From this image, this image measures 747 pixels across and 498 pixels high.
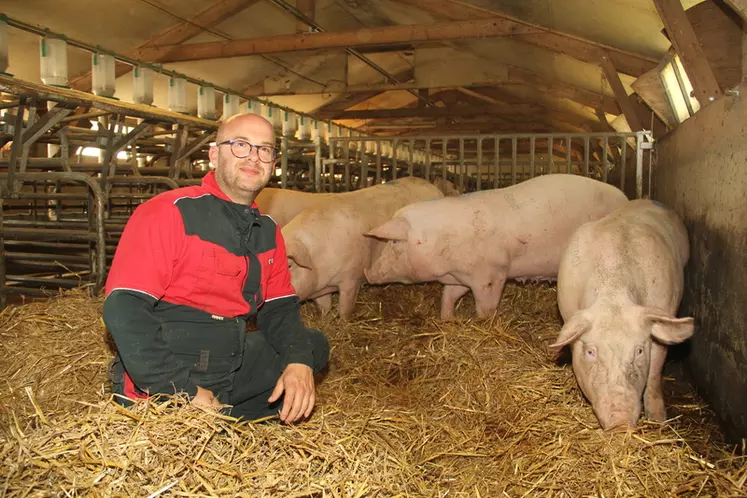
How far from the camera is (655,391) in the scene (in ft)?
13.3

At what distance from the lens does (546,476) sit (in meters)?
2.97

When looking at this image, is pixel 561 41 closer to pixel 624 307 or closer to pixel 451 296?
pixel 451 296

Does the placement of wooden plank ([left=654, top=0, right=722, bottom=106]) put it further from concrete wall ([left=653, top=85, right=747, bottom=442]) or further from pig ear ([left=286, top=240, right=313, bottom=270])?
pig ear ([left=286, top=240, right=313, bottom=270])

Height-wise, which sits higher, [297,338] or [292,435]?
[297,338]

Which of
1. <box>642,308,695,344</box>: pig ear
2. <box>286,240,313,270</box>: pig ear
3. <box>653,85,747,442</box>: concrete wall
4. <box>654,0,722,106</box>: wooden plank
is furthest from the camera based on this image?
<box>286,240,313,270</box>: pig ear

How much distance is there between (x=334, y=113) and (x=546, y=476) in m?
14.5

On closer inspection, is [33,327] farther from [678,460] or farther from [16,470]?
[678,460]

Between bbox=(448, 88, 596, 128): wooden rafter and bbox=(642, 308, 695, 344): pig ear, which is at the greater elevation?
bbox=(448, 88, 596, 128): wooden rafter

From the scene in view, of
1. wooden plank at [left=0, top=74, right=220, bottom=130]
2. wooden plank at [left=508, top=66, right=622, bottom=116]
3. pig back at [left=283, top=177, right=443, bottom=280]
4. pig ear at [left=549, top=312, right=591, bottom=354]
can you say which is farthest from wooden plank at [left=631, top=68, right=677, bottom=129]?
wooden plank at [left=0, top=74, right=220, bottom=130]

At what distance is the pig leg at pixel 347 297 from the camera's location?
252 inches

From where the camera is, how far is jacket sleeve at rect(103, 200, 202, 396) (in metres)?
2.55

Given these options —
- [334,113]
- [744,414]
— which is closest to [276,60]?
[334,113]

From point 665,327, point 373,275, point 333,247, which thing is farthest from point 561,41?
point 665,327

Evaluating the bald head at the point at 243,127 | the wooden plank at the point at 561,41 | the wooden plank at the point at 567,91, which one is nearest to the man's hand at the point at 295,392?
the bald head at the point at 243,127
